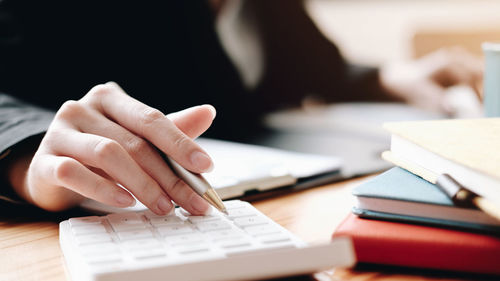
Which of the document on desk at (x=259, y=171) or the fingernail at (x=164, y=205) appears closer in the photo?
the fingernail at (x=164, y=205)

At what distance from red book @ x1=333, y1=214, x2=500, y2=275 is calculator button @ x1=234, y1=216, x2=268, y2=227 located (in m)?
0.06

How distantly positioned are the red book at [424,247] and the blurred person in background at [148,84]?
0.15 meters

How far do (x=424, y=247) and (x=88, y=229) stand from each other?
0.83ft

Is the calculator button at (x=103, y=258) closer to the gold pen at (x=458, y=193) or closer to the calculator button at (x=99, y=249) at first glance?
the calculator button at (x=99, y=249)

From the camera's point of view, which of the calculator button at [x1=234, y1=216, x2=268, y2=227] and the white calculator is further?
the calculator button at [x1=234, y1=216, x2=268, y2=227]

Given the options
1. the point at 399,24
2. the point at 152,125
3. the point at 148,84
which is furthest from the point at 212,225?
the point at 399,24

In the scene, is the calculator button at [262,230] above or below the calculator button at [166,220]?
above

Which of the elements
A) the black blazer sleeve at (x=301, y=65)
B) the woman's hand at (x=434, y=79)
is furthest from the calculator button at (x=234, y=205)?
the black blazer sleeve at (x=301, y=65)

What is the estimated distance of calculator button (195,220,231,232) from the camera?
40 centimetres

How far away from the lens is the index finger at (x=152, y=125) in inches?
17.7

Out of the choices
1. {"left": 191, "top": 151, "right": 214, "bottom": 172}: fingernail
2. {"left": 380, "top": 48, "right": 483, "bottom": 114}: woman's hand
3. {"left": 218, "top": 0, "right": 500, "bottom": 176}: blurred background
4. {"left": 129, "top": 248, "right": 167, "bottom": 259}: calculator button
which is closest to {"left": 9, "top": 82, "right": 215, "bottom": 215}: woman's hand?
{"left": 191, "top": 151, "right": 214, "bottom": 172}: fingernail

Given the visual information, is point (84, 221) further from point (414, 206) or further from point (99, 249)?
point (414, 206)

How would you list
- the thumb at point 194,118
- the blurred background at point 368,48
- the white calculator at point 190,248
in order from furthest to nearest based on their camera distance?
the blurred background at point 368,48 < the thumb at point 194,118 < the white calculator at point 190,248

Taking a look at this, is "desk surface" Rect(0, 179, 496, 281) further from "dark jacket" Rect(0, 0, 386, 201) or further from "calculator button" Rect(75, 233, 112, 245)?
"dark jacket" Rect(0, 0, 386, 201)
